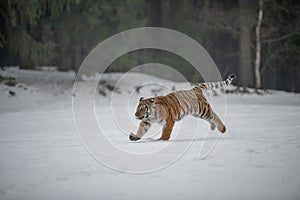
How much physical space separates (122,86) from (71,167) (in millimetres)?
13504

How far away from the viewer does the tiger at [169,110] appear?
5.44 metres

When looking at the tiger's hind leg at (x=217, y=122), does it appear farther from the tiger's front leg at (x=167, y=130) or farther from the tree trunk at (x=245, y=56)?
the tree trunk at (x=245, y=56)

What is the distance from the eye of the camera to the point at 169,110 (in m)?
5.62

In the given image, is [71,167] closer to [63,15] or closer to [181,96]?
[181,96]

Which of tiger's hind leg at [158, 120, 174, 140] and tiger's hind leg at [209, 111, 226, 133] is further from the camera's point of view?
tiger's hind leg at [209, 111, 226, 133]

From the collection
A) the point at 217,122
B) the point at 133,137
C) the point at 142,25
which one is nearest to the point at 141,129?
the point at 133,137

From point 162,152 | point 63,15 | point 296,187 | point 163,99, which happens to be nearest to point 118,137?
point 163,99

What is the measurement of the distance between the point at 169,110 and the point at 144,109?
522 mm

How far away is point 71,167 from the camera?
399 cm

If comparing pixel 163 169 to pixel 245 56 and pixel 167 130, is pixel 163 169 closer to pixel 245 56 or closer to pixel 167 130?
pixel 167 130

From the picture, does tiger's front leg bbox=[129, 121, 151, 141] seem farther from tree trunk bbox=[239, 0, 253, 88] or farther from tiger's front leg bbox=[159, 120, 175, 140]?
tree trunk bbox=[239, 0, 253, 88]

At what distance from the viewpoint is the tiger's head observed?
5.32 metres

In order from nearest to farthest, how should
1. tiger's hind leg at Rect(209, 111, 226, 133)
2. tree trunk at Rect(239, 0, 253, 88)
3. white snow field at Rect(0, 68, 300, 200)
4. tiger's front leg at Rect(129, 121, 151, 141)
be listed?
white snow field at Rect(0, 68, 300, 200)
tiger's front leg at Rect(129, 121, 151, 141)
tiger's hind leg at Rect(209, 111, 226, 133)
tree trunk at Rect(239, 0, 253, 88)

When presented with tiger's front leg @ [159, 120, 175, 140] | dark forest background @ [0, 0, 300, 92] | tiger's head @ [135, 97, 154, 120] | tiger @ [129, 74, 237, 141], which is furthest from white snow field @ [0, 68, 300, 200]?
dark forest background @ [0, 0, 300, 92]
